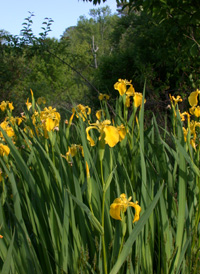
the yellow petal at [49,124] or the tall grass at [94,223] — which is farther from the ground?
the yellow petal at [49,124]

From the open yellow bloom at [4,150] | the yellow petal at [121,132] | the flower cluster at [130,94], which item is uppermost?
the flower cluster at [130,94]

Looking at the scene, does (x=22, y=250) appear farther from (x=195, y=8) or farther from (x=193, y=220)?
(x=195, y=8)

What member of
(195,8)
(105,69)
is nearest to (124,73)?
(105,69)

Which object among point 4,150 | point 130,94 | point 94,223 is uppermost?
point 130,94

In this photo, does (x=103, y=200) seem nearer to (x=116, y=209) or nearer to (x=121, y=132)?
(x=116, y=209)

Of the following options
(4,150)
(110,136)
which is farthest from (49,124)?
(110,136)

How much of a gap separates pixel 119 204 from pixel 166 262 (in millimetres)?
383

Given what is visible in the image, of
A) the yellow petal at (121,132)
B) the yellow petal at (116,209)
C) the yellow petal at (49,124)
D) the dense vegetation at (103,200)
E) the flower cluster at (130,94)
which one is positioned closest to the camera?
the yellow petal at (116,209)

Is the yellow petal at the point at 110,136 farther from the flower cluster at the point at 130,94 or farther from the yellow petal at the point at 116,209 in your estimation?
the flower cluster at the point at 130,94

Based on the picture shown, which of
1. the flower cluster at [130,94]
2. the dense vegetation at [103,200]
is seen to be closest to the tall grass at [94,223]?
the dense vegetation at [103,200]

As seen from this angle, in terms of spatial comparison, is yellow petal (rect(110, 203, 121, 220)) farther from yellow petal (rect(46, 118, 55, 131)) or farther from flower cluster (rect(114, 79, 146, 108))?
flower cluster (rect(114, 79, 146, 108))

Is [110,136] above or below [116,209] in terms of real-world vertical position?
above

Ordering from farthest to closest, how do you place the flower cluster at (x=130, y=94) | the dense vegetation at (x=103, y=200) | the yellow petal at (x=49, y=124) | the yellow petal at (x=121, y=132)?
the flower cluster at (x=130, y=94), the yellow petal at (x=49, y=124), the yellow petal at (x=121, y=132), the dense vegetation at (x=103, y=200)

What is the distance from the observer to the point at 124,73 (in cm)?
680
